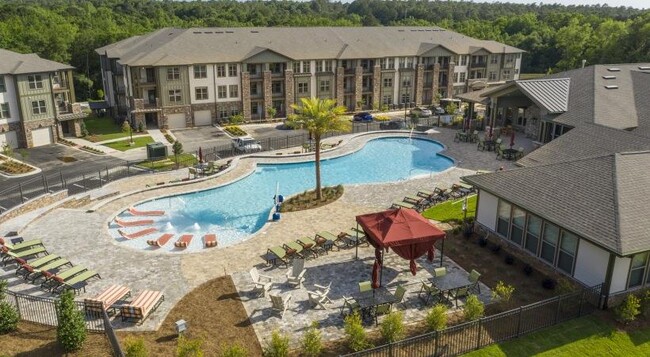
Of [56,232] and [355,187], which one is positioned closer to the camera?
[56,232]

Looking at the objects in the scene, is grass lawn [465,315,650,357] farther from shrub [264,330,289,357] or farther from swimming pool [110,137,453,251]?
swimming pool [110,137,453,251]

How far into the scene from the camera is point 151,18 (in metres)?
133

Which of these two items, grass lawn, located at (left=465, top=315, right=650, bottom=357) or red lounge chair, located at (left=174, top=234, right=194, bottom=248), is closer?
grass lawn, located at (left=465, top=315, right=650, bottom=357)

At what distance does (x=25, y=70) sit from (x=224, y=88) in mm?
21802

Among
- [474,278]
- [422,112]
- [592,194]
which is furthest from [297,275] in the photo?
[422,112]

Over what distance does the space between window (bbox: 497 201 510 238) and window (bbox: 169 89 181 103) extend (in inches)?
1772

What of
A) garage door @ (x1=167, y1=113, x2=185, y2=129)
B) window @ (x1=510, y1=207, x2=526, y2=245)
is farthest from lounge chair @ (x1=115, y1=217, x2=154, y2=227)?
garage door @ (x1=167, y1=113, x2=185, y2=129)

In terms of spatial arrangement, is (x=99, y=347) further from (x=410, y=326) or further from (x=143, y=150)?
(x=143, y=150)

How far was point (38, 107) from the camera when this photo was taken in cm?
5138

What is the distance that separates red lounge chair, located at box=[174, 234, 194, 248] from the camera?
27773mm

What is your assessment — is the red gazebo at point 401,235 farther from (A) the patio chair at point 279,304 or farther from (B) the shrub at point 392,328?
(A) the patio chair at point 279,304

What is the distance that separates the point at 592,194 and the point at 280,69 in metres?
49.3

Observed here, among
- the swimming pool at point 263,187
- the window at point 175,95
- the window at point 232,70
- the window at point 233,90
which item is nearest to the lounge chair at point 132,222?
the swimming pool at point 263,187

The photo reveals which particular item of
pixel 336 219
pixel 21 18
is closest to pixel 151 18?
pixel 21 18
